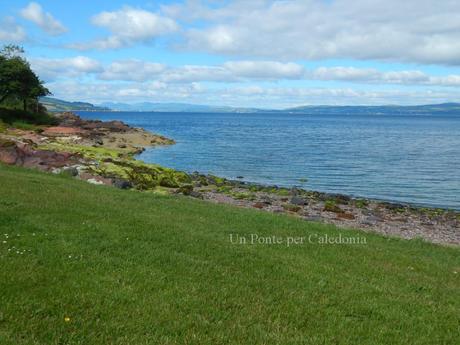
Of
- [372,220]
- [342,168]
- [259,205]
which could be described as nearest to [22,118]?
[342,168]

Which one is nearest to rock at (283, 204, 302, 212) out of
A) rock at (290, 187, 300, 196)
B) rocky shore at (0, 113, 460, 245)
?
rocky shore at (0, 113, 460, 245)

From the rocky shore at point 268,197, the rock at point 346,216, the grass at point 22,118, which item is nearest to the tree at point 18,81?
the grass at point 22,118

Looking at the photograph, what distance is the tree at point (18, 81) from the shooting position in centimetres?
7169

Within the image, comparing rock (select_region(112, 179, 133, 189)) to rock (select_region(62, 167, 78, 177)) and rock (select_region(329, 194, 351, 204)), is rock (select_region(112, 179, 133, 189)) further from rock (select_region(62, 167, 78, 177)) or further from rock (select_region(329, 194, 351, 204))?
rock (select_region(329, 194, 351, 204))

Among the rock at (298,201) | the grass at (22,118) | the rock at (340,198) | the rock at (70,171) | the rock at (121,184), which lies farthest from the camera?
the grass at (22,118)

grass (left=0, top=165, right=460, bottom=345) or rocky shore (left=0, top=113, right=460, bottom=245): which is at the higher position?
grass (left=0, top=165, right=460, bottom=345)

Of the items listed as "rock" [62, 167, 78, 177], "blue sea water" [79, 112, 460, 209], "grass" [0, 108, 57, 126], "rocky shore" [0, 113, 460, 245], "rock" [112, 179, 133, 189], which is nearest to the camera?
"rocky shore" [0, 113, 460, 245]

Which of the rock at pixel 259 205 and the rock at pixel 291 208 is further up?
the rock at pixel 259 205

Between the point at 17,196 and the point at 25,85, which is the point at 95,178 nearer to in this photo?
the point at 17,196

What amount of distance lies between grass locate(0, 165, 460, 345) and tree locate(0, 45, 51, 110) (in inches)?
2465

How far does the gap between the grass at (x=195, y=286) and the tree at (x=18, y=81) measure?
6261 centimetres

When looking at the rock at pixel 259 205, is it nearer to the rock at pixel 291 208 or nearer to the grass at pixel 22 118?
the rock at pixel 291 208

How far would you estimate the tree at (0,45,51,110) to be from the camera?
71688mm

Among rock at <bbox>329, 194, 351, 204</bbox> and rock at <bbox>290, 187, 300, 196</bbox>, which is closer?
rock at <bbox>329, 194, 351, 204</bbox>
